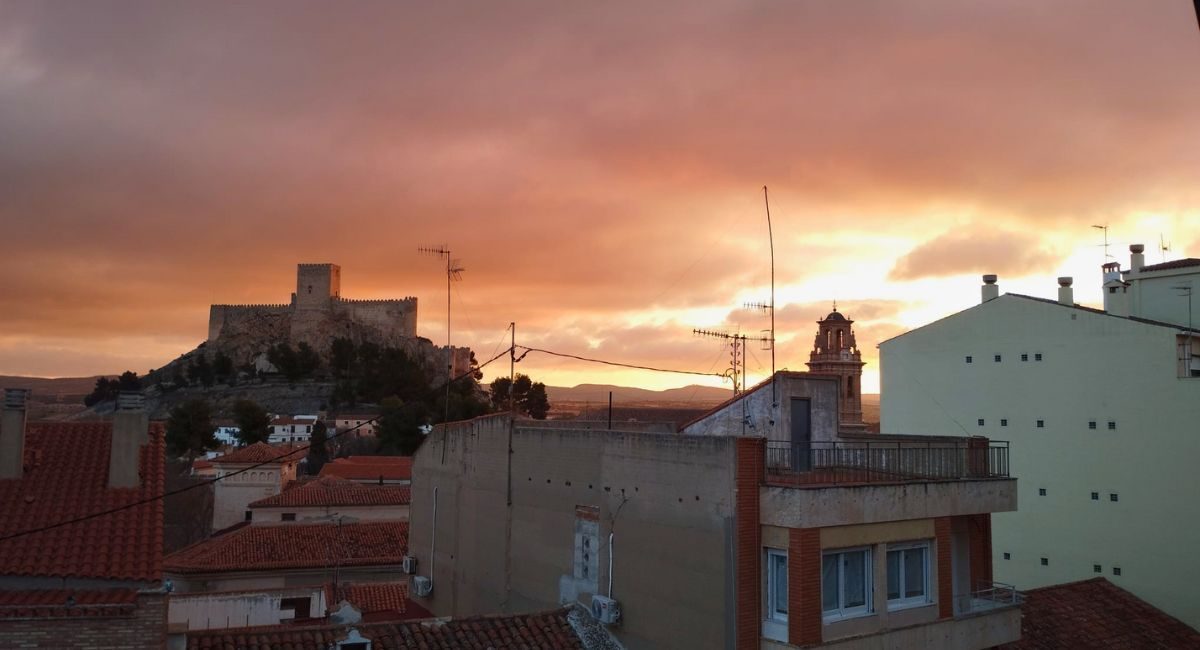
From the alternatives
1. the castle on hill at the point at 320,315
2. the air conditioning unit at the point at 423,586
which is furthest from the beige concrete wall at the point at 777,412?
the castle on hill at the point at 320,315

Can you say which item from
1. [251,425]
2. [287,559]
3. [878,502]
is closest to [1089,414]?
[878,502]

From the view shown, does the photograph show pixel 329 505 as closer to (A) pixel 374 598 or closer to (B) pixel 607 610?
(A) pixel 374 598

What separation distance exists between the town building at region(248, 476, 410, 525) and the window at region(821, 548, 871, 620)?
88.1 feet

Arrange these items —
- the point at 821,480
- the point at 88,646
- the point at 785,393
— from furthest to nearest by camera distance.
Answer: the point at 785,393 → the point at 821,480 → the point at 88,646

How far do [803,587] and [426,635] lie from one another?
5820mm

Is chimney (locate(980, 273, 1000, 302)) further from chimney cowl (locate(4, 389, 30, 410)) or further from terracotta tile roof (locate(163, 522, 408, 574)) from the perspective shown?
chimney cowl (locate(4, 389, 30, 410))

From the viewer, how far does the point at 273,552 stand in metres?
28.5

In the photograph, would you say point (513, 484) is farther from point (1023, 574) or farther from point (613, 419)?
point (1023, 574)

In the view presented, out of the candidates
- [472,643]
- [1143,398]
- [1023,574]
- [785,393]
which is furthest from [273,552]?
[1143,398]

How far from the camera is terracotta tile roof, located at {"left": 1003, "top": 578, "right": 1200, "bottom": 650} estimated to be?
1788cm

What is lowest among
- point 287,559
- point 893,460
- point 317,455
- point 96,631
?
point 287,559

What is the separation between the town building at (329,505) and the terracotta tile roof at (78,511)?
885 inches

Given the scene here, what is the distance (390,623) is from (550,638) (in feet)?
8.21

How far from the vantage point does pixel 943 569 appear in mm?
13445
